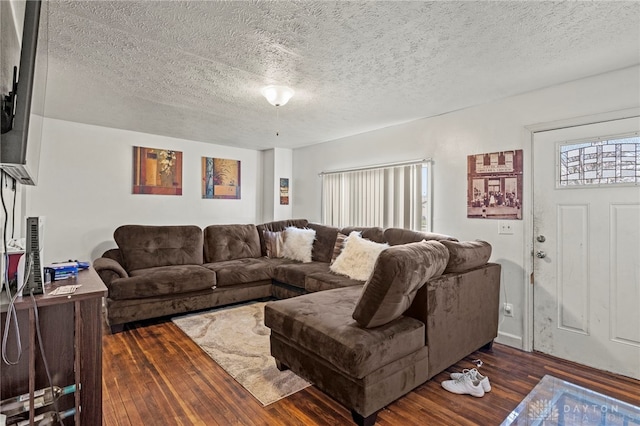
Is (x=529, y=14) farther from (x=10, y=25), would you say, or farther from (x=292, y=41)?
(x=10, y=25)

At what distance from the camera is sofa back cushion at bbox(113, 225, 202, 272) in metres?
3.77

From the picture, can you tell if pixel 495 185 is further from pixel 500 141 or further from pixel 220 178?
pixel 220 178

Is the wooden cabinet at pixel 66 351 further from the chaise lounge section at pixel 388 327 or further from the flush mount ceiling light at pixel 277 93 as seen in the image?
the flush mount ceiling light at pixel 277 93

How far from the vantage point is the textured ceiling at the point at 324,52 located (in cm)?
171

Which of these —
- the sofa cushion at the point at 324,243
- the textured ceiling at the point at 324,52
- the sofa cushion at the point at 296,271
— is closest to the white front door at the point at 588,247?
the textured ceiling at the point at 324,52

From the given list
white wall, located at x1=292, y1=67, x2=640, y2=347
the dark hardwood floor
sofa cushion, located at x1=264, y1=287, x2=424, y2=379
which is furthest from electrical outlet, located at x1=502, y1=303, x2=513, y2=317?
sofa cushion, located at x1=264, y1=287, x2=424, y2=379

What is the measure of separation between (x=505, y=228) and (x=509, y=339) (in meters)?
1.03

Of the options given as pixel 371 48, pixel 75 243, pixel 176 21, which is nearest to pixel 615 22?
pixel 371 48

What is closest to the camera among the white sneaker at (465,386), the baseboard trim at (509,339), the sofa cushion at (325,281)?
the white sneaker at (465,386)

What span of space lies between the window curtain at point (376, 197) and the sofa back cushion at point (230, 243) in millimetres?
1173

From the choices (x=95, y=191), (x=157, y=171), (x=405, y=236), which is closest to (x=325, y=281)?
(x=405, y=236)

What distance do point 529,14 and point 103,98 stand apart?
3498 millimetres

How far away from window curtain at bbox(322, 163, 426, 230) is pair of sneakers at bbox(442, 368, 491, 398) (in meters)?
1.79

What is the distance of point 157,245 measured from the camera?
398cm
